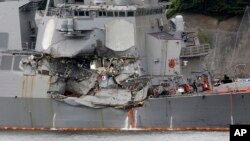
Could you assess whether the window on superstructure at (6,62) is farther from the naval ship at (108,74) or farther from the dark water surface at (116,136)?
the dark water surface at (116,136)

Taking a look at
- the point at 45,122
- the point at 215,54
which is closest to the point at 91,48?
the point at 45,122

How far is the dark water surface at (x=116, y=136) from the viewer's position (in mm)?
48438

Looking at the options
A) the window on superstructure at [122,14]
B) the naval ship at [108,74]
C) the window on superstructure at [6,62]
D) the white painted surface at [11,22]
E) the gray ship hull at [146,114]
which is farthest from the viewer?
the white painted surface at [11,22]

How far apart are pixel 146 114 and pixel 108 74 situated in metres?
2.32

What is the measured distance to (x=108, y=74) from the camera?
51.2 meters

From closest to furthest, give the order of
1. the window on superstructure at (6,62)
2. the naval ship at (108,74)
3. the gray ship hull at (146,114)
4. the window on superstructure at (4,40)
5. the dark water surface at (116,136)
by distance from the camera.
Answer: the dark water surface at (116,136) → the gray ship hull at (146,114) → the naval ship at (108,74) → the window on superstructure at (6,62) → the window on superstructure at (4,40)

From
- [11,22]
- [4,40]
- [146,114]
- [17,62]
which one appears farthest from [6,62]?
[146,114]

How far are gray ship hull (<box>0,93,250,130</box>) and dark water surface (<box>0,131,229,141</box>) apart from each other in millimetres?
440

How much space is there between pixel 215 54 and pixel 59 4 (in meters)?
15.8

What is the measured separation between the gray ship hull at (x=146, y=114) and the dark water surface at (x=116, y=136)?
1.44 ft

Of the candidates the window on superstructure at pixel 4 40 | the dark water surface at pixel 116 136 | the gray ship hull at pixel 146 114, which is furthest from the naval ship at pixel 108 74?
the dark water surface at pixel 116 136

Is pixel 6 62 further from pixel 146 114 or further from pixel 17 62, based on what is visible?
pixel 146 114

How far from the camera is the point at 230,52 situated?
65.8m

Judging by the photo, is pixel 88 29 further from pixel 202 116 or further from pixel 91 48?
pixel 202 116
